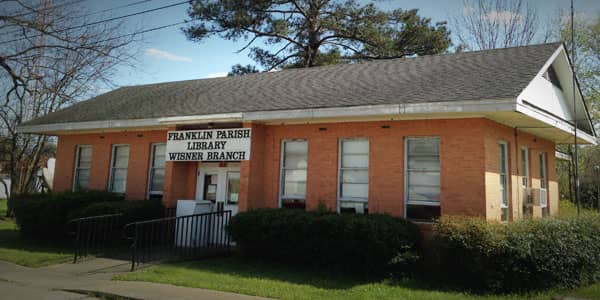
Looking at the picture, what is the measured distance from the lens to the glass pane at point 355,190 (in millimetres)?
11758

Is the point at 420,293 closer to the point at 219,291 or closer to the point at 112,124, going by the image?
the point at 219,291

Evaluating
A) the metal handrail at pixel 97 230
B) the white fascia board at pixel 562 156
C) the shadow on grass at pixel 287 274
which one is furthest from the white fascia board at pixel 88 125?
the white fascia board at pixel 562 156

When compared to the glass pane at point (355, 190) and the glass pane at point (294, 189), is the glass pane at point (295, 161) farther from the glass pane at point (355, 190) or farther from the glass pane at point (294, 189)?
the glass pane at point (355, 190)

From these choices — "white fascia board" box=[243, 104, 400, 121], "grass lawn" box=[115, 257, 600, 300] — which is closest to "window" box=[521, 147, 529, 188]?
"grass lawn" box=[115, 257, 600, 300]

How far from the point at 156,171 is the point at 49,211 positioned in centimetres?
346

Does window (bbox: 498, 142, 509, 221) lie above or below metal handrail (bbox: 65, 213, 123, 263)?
above

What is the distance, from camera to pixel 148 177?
608 inches

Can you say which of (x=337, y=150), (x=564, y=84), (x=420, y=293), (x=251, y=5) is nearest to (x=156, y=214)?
(x=337, y=150)

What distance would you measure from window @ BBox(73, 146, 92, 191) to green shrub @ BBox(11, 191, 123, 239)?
2.69m

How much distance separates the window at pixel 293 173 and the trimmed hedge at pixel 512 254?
14.8ft

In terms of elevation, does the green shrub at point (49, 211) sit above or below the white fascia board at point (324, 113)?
below

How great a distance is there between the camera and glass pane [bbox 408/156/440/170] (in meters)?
11.0

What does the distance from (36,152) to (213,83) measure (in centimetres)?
1307

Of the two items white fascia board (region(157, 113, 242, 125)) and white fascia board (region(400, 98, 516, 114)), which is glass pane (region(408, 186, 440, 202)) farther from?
white fascia board (region(157, 113, 242, 125))
